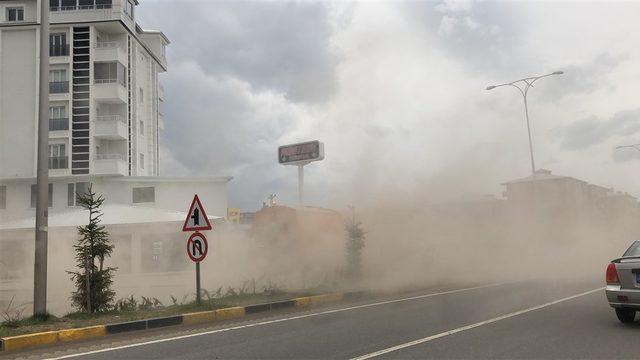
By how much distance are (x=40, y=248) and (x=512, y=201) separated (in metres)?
21.2

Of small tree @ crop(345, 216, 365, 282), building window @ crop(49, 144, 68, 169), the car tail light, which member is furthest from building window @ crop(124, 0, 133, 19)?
the car tail light

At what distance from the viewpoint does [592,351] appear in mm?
6266

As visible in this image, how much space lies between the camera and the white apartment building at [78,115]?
99.6 feet

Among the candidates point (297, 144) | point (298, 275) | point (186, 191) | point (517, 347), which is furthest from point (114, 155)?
point (517, 347)

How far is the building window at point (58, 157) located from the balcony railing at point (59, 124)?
1.06m

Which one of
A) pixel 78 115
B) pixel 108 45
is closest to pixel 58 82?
pixel 78 115

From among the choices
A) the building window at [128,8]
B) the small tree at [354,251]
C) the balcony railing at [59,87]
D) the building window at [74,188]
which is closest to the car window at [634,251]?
the small tree at [354,251]

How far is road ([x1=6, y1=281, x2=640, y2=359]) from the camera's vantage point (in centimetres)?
646

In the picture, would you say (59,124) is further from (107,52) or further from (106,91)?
(107,52)

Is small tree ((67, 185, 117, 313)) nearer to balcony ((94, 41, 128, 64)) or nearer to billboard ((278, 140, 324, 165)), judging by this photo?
billboard ((278, 140, 324, 165))

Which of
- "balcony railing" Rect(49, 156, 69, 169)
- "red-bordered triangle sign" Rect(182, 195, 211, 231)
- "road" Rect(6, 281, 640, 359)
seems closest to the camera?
"road" Rect(6, 281, 640, 359)

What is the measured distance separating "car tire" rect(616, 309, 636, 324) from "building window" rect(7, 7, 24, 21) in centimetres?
3648

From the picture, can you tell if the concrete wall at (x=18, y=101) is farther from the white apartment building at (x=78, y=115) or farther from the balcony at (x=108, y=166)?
the balcony at (x=108, y=166)

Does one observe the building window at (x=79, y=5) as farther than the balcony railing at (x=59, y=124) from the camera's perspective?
Yes
